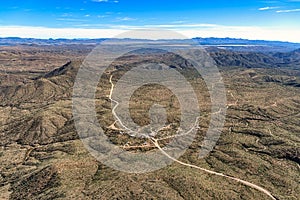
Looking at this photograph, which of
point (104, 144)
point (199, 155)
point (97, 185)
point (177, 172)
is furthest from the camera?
point (104, 144)

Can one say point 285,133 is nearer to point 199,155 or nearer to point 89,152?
point 199,155

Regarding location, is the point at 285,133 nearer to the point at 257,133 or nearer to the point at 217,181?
the point at 257,133

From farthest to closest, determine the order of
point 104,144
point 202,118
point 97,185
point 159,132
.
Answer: point 202,118 → point 159,132 → point 104,144 → point 97,185

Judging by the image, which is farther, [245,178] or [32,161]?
[32,161]

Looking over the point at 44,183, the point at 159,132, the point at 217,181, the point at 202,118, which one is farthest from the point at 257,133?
the point at 44,183

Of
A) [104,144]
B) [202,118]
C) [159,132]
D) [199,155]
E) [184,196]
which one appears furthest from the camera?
[202,118]

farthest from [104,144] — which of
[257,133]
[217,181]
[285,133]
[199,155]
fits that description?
[285,133]

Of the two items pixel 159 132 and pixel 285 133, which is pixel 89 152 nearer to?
pixel 159 132

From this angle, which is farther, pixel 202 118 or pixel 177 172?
pixel 202 118

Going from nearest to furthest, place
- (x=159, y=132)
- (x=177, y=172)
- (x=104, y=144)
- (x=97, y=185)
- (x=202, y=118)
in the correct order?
1. (x=97, y=185)
2. (x=177, y=172)
3. (x=104, y=144)
4. (x=159, y=132)
5. (x=202, y=118)
